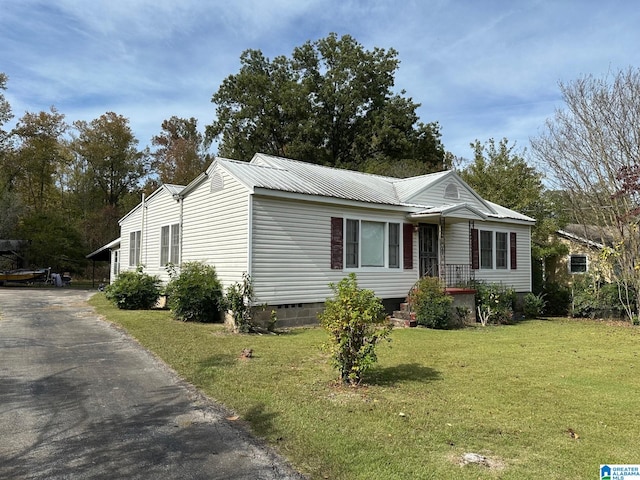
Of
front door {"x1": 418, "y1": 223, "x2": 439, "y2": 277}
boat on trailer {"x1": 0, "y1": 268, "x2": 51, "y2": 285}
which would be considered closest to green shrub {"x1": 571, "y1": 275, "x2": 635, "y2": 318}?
front door {"x1": 418, "y1": 223, "x2": 439, "y2": 277}

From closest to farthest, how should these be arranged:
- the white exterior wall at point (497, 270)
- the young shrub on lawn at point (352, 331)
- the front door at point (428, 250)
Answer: the young shrub on lawn at point (352, 331), the front door at point (428, 250), the white exterior wall at point (497, 270)

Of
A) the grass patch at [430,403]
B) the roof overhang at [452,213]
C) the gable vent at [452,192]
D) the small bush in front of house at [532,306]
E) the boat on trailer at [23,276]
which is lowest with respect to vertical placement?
the grass patch at [430,403]

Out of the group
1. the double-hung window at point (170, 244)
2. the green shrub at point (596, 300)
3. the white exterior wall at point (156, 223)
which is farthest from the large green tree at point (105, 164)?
the green shrub at point (596, 300)

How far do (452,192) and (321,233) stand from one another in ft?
20.2

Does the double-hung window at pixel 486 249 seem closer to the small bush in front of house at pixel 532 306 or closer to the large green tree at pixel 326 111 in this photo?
the small bush in front of house at pixel 532 306

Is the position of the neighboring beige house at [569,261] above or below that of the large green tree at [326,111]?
below

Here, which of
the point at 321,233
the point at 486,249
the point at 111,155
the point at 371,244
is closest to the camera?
the point at 321,233

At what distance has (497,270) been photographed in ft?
54.3

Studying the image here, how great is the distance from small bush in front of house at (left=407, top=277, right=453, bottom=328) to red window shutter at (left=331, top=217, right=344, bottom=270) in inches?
92.7

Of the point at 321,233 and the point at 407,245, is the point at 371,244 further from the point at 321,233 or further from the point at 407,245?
the point at 321,233

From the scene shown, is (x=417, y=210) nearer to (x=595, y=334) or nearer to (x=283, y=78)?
(x=595, y=334)

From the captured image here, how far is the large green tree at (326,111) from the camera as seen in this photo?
35031 mm

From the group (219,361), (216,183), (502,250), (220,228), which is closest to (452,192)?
(502,250)

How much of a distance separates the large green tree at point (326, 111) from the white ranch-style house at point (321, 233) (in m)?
18.9
